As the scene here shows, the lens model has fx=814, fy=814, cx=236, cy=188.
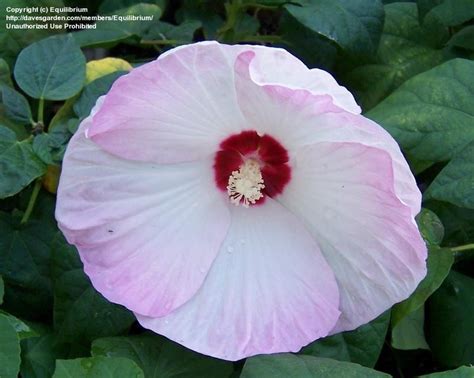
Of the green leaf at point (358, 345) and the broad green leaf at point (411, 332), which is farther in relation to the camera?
the broad green leaf at point (411, 332)

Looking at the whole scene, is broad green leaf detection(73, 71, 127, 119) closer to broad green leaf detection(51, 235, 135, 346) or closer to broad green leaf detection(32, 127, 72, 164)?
broad green leaf detection(32, 127, 72, 164)

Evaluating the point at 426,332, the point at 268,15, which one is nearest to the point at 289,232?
the point at 426,332

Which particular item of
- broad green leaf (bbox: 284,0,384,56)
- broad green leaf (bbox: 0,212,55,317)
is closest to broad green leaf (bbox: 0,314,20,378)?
broad green leaf (bbox: 0,212,55,317)

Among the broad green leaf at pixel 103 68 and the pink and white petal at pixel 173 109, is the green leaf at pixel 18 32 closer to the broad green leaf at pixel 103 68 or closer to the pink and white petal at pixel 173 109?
the broad green leaf at pixel 103 68

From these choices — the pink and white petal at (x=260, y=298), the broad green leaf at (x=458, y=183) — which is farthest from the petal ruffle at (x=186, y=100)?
the broad green leaf at (x=458, y=183)

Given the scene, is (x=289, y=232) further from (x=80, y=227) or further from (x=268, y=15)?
(x=268, y=15)

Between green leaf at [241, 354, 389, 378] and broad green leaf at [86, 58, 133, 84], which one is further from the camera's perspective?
broad green leaf at [86, 58, 133, 84]

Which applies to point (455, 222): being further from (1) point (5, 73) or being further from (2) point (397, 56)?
(1) point (5, 73)
